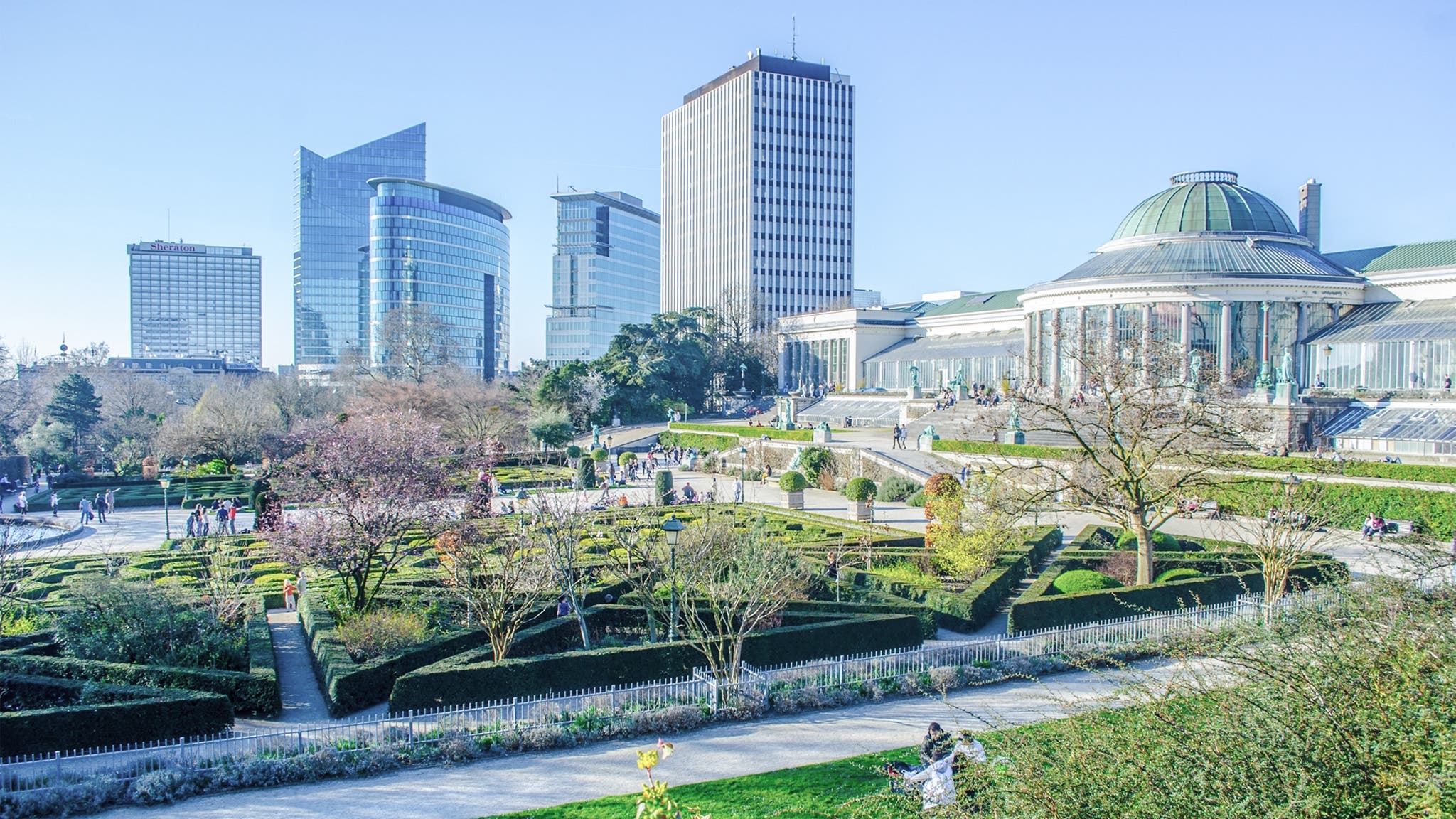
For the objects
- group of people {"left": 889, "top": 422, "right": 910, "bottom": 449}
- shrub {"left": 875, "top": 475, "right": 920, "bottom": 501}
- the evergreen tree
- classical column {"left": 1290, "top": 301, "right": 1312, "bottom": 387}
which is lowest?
shrub {"left": 875, "top": 475, "right": 920, "bottom": 501}

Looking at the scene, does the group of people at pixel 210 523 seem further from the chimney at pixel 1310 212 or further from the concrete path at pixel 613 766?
the chimney at pixel 1310 212

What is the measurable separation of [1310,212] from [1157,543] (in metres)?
46.8

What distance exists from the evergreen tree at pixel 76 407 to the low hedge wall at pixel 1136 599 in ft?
189

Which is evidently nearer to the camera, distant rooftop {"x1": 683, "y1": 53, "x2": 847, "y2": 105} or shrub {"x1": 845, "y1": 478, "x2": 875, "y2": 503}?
shrub {"x1": 845, "y1": 478, "x2": 875, "y2": 503}

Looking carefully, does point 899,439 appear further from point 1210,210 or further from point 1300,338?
point 1210,210

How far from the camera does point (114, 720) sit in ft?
41.3

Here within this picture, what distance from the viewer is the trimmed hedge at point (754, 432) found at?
4897 centimetres

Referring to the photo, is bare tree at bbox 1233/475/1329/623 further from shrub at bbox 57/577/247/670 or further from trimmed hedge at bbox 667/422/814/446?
trimmed hedge at bbox 667/422/814/446

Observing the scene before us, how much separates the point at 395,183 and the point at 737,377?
6012 centimetres

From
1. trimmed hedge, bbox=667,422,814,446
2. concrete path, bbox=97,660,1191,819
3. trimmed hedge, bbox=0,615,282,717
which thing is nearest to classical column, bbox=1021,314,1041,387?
trimmed hedge, bbox=667,422,814,446

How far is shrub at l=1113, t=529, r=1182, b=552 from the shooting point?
2533 centimetres

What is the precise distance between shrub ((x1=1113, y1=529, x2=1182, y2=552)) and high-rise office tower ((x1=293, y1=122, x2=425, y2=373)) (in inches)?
5151

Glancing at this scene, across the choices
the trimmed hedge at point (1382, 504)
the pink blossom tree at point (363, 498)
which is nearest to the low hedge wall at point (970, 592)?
the trimmed hedge at point (1382, 504)

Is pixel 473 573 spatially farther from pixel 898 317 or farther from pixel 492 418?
pixel 898 317
